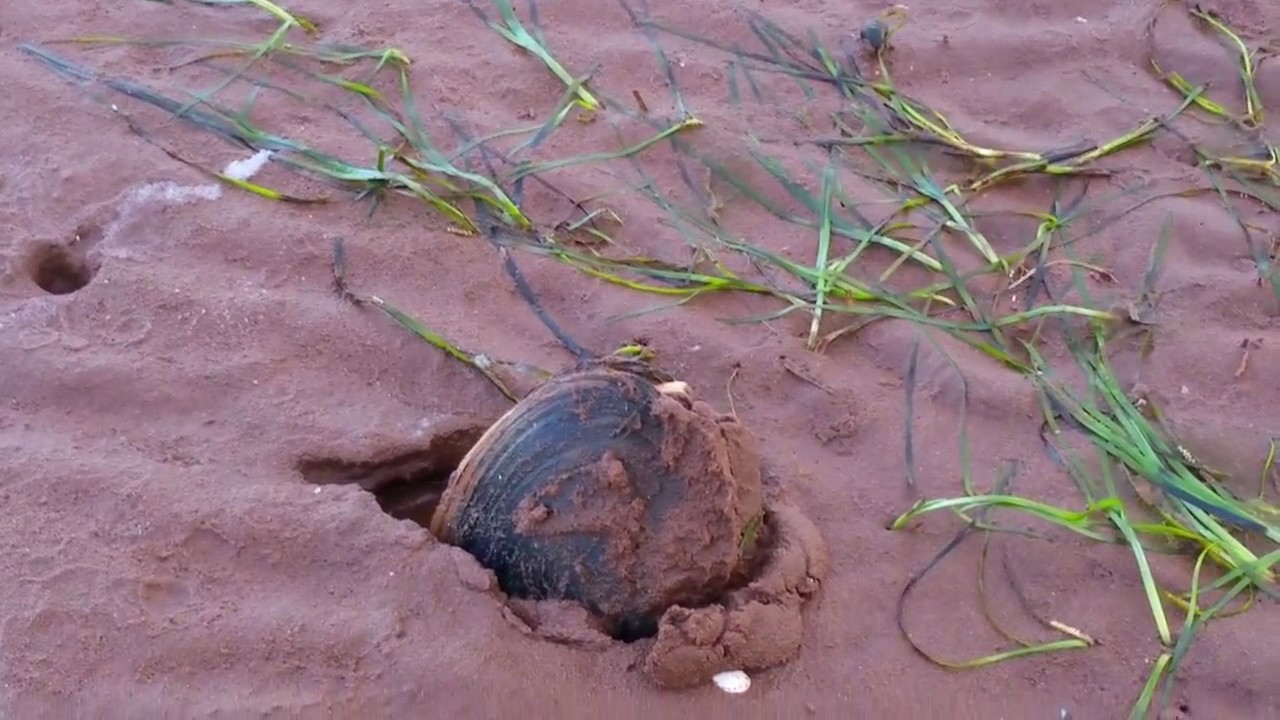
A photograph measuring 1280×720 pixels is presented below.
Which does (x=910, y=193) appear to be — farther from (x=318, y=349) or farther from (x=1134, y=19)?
(x=318, y=349)

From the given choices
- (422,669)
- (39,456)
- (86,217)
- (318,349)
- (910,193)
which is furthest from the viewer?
(910,193)

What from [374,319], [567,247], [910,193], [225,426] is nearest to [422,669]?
[225,426]

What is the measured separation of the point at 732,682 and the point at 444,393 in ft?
2.10

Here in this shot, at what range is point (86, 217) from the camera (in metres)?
2.03

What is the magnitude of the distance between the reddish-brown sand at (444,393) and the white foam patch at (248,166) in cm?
2

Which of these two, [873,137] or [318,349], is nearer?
[318,349]

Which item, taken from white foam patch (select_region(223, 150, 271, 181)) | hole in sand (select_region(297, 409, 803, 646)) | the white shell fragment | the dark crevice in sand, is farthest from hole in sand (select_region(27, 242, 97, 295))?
the white shell fragment

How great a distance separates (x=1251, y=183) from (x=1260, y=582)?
3.19ft

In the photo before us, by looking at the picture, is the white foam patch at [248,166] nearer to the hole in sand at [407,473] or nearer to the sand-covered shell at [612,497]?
the hole in sand at [407,473]

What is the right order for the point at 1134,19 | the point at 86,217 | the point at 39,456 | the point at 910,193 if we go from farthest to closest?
the point at 1134,19, the point at 910,193, the point at 86,217, the point at 39,456

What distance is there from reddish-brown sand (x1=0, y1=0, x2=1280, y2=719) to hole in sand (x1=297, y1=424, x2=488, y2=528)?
2 cm

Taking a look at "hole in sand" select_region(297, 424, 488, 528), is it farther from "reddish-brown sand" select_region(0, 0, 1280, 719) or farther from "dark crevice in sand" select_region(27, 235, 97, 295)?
"dark crevice in sand" select_region(27, 235, 97, 295)

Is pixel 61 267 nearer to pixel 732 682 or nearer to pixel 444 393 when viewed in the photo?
pixel 444 393

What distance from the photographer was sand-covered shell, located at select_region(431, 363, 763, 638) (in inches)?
57.9
